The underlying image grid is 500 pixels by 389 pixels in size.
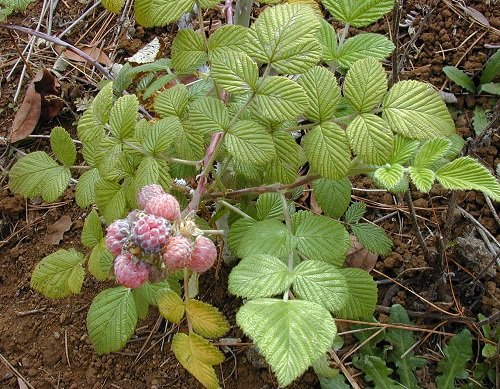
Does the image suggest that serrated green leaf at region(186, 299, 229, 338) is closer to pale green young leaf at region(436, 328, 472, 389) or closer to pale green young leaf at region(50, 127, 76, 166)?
pale green young leaf at region(50, 127, 76, 166)

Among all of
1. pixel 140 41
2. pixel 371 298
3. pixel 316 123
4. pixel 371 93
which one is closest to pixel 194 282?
pixel 371 298

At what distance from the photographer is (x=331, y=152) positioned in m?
1.03

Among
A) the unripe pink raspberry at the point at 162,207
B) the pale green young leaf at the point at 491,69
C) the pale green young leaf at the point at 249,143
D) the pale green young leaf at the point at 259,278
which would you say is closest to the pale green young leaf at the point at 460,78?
the pale green young leaf at the point at 491,69

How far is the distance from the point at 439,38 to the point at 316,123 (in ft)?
3.87

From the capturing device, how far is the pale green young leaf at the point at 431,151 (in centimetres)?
95

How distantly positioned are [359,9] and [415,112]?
256 millimetres

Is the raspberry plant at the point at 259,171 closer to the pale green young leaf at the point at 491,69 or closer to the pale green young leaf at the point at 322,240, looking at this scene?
the pale green young leaf at the point at 322,240

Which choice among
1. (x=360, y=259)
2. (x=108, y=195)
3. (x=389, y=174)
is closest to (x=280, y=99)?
(x=389, y=174)

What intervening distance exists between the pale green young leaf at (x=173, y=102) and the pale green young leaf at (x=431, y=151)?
1.69 feet

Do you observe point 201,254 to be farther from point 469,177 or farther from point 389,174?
point 469,177

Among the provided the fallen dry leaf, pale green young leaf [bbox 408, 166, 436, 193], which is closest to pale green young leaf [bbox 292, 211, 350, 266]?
pale green young leaf [bbox 408, 166, 436, 193]

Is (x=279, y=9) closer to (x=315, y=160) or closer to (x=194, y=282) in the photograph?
(x=315, y=160)

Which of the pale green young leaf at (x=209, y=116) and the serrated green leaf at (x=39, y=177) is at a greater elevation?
the pale green young leaf at (x=209, y=116)

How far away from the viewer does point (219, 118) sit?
108cm
